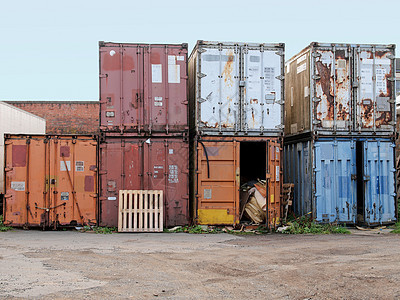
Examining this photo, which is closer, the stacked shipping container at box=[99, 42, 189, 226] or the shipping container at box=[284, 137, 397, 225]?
the stacked shipping container at box=[99, 42, 189, 226]

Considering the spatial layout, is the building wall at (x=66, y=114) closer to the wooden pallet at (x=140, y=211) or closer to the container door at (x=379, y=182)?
the wooden pallet at (x=140, y=211)

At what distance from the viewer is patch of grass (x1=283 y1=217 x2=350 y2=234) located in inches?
545

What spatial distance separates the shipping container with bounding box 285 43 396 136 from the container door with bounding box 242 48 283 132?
1.07 metres

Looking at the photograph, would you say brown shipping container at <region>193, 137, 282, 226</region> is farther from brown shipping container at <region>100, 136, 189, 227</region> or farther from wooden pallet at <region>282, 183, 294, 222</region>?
wooden pallet at <region>282, 183, 294, 222</region>

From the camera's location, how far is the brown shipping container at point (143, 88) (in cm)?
1394

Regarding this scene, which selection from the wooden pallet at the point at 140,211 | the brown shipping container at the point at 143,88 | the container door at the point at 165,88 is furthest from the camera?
the container door at the point at 165,88

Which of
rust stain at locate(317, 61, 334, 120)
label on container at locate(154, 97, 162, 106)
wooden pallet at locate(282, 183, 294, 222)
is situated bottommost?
wooden pallet at locate(282, 183, 294, 222)

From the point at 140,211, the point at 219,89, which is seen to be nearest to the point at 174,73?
the point at 219,89

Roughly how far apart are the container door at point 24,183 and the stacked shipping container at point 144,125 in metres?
1.73

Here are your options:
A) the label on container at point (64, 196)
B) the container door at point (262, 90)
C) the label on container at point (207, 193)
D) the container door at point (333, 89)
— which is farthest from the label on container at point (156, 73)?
the container door at point (333, 89)

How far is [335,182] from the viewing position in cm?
1442

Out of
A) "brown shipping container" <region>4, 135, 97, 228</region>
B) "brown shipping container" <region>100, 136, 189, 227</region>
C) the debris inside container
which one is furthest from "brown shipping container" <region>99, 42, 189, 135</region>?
the debris inside container

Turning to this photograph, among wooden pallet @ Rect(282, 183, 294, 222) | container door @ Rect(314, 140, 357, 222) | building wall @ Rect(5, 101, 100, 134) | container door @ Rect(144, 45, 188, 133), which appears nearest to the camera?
container door @ Rect(144, 45, 188, 133)

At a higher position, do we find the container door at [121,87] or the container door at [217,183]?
the container door at [121,87]
